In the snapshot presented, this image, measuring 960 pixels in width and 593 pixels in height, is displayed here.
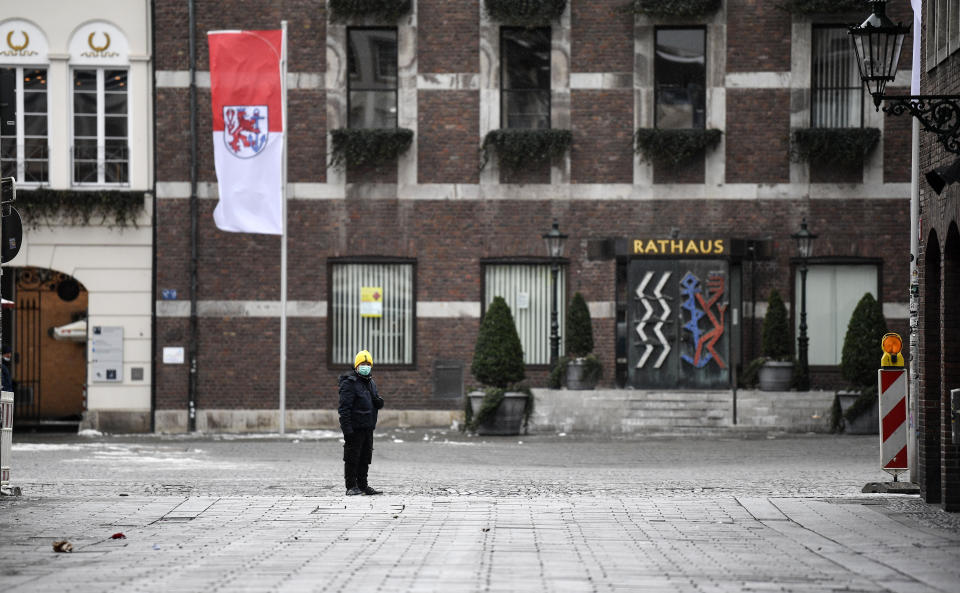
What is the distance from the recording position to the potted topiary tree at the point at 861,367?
2594cm

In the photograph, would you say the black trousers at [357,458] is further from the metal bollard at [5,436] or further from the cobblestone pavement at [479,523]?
the metal bollard at [5,436]

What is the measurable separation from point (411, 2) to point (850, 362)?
1066 cm

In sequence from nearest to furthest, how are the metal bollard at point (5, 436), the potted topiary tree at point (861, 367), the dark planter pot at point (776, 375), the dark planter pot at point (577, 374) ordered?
the metal bollard at point (5, 436), the potted topiary tree at point (861, 367), the dark planter pot at point (577, 374), the dark planter pot at point (776, 375)

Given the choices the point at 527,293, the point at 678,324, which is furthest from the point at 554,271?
the point at 678,324

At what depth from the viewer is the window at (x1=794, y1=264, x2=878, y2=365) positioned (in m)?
28.5

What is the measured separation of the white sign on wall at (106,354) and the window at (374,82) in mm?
6143

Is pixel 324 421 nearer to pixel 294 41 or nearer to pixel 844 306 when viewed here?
pixel 294 41

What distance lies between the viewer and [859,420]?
85.3 feet

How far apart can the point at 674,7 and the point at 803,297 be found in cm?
598

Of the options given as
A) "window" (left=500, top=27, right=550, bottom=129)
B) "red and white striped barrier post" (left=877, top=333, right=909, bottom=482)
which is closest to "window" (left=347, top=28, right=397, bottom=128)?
"window" (left=500, top=27, right=550, bottom=129)

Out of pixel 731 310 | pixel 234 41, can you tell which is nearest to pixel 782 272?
pixel 731 310

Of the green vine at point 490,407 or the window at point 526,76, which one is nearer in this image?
the green vine at point 490,407

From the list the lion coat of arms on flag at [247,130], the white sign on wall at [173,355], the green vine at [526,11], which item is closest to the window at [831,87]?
the green vine at [526,11]

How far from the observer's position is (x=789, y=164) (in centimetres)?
2833
